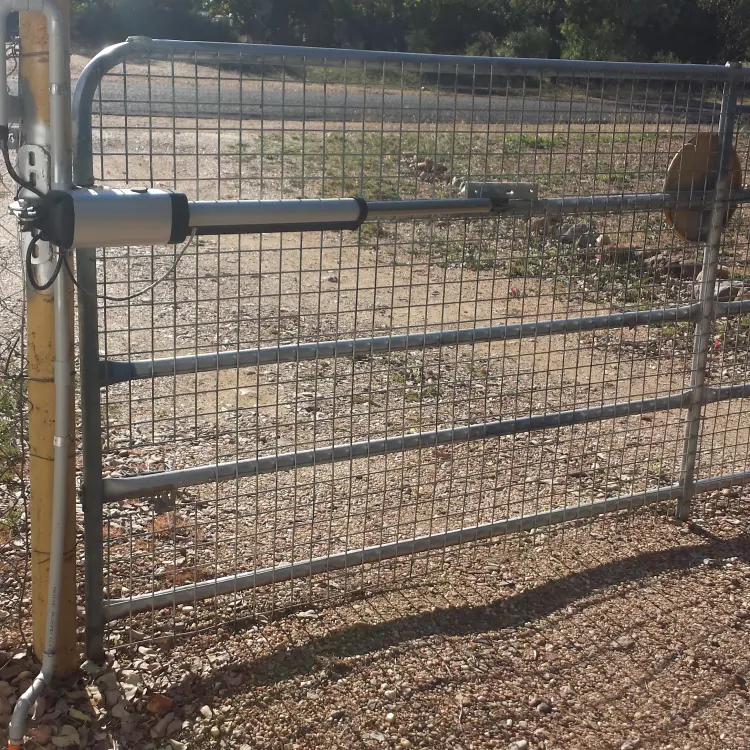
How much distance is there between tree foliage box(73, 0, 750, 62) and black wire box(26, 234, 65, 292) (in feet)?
98.4

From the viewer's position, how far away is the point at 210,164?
1502 centimetres

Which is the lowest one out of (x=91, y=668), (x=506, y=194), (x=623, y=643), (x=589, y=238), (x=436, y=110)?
(x=623, y=643)

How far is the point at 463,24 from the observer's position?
35.6 metres

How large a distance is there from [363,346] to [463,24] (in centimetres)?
3445

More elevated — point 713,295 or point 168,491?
point 713,295

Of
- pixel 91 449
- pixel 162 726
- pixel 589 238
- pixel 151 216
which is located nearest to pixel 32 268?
pixel 151 216

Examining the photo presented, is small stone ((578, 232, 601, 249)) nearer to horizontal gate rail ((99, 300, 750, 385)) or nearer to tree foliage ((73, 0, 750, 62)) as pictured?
horizontal gate rail ((99, 300, 750, 385))

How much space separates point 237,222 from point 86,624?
1.47 m

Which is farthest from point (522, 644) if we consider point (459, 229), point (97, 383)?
point (459, 229)

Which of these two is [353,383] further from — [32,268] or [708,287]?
[708,287]

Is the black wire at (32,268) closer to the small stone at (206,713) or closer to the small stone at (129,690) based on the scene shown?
the small stone at (129,690)

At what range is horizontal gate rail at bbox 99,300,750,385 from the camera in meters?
3.21

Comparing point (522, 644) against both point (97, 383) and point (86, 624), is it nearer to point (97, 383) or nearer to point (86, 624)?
point (86, 624)

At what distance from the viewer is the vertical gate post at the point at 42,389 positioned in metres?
2.81
